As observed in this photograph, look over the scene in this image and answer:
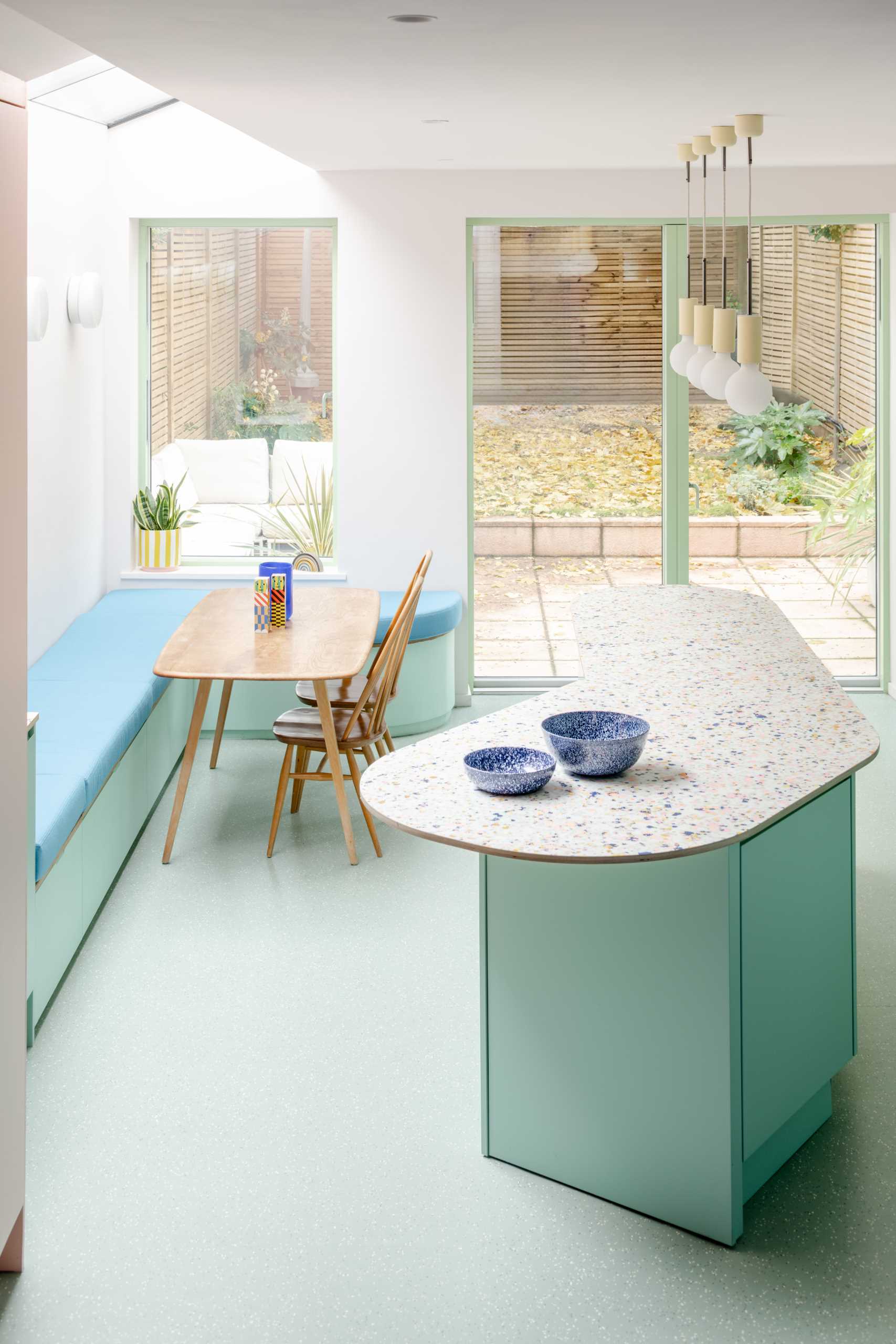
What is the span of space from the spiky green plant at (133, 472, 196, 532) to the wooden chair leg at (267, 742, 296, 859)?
2254 millimetres

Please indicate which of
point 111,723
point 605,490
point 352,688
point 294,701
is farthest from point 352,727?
point 605,490

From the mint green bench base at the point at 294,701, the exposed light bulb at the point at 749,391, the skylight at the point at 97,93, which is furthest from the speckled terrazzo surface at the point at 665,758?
the skylight at the point at 97,93

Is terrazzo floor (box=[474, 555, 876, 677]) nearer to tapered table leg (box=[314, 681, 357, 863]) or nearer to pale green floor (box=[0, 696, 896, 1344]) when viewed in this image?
tapered table leg (box=[314, 681, 357, 863])

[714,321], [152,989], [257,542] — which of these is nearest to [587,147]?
[714,321]

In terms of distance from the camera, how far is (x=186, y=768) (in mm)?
4648

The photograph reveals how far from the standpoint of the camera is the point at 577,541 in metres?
6.94

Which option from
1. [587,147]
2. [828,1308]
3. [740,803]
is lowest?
[828,1308]

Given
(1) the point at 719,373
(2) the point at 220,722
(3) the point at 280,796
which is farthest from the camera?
(2) the point at 220,722

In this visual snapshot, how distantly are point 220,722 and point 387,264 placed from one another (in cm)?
239

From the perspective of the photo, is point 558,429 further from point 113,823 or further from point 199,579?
point 113,823

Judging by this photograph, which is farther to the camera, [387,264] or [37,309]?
[387,264]

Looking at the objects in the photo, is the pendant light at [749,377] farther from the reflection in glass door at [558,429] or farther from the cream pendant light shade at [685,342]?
the reflection in glass door at [558,429]

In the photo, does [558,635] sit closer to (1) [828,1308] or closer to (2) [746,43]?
(2) [746,43]

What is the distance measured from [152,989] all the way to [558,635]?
3.67m
